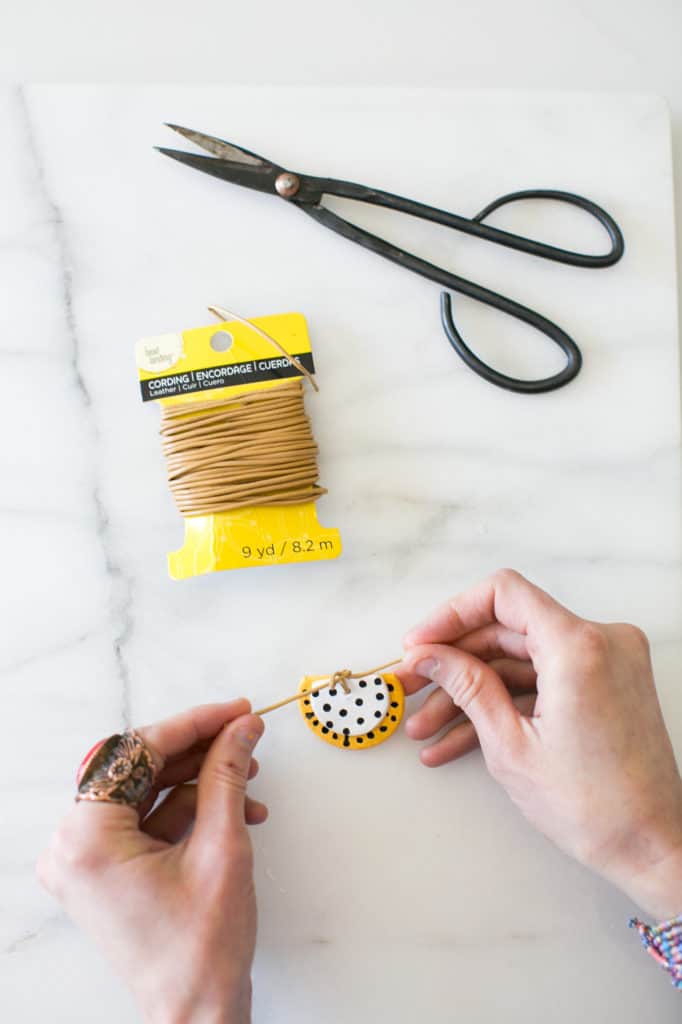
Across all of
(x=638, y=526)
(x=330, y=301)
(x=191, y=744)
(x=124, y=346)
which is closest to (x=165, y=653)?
(x=191, y=744)

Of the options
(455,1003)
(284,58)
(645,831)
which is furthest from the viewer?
(284,58)

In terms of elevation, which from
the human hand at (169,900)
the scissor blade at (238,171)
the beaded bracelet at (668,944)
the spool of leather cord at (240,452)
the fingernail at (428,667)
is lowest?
the beaded bracelet at (668,944)

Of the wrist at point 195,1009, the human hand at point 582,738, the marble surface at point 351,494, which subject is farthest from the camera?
the marble surface at point 351,494

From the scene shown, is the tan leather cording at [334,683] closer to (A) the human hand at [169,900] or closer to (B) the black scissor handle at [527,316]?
(A) the human hand at [169,900]

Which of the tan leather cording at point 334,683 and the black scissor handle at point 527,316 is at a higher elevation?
the black scissor handle at point 527,316

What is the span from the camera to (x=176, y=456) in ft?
3.57

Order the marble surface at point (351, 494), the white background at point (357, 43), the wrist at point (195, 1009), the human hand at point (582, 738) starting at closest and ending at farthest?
the wrist at point (195, 1009) → the human hand at point (582, 738) → the marble surface at point (351, 494) → the white background at point (357, 43)

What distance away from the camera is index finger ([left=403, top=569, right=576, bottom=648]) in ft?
3.26

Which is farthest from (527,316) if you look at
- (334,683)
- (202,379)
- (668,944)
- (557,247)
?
(668,944)

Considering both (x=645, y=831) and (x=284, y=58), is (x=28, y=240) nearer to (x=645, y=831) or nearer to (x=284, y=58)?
(x=284, y=58)

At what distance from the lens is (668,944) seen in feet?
3.12

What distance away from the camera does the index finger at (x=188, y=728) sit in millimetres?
968

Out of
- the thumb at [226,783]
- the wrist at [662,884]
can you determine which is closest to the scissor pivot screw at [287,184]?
the thumb at [226,783]

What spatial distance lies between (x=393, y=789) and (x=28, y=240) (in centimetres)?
87
